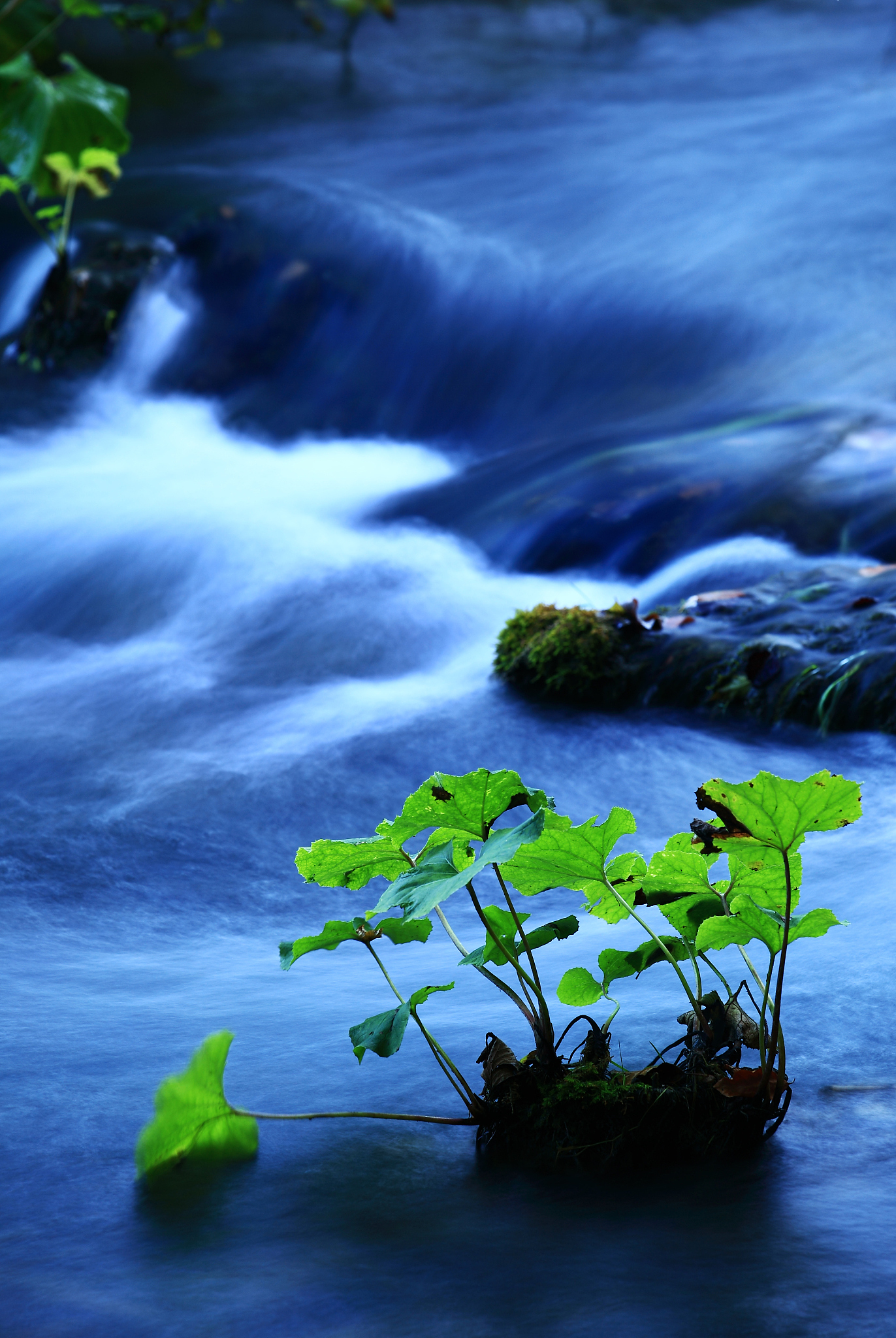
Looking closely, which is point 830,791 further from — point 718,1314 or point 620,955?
point 718,1314

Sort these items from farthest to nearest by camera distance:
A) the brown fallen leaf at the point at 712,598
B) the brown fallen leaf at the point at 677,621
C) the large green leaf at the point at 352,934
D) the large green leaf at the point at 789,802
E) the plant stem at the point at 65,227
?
the plant stem at the point at 65,227 → the brown fallen leaf at the point at 712,598 → the brown fallen leaf at the point at 677,621 → the large green leaf at the point at 352,934 → the large green leaf at the point at 789,802

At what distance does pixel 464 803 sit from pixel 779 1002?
437mm

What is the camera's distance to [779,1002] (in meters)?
1.48

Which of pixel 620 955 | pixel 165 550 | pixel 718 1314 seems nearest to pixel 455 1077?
pixel 620 955

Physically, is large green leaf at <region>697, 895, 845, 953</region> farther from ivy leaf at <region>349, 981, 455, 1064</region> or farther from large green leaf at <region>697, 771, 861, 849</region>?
ivy leaf at <region>349, 981, 455, 1064</region>

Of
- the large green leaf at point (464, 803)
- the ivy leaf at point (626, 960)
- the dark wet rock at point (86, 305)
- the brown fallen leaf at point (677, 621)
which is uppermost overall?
the dark wet rock at point (86, 305)

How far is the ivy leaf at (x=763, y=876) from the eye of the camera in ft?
4.85

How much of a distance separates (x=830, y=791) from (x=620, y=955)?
0.38 metres

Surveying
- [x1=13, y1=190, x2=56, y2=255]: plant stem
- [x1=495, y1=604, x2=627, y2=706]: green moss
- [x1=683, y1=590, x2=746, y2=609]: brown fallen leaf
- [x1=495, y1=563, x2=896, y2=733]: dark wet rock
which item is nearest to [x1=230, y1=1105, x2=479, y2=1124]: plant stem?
[x1=495, y1=563, x2=896, y2=733]: dark wet rock

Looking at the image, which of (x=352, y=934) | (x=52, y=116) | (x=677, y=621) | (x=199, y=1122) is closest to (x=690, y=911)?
(x=352, y=934)

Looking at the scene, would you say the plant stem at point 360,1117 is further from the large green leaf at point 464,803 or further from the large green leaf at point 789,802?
the large green leaf at point 789,802

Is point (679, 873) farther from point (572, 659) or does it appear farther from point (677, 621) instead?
point (677, 621)

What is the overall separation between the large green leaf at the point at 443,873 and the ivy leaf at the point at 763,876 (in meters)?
0.26

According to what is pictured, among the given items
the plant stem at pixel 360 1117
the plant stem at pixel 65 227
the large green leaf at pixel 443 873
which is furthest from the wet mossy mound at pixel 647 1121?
the plant stem at pixel 65 227
